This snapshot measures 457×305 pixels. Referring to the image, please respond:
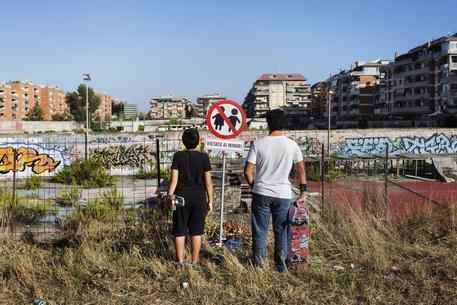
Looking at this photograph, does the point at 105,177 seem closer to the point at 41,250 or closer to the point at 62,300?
the point at 41,250

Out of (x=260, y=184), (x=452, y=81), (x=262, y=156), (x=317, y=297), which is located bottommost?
(x=317, y=297)

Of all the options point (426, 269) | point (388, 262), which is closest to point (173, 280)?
point (388, 262)

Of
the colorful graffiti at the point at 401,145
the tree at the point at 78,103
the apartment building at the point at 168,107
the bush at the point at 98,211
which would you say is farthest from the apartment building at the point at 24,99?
the bush at the point at 98,211

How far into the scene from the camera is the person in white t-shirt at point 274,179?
4.41 m

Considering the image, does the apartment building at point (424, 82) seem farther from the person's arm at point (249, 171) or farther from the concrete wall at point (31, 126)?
the person's arm at point (249, 171)

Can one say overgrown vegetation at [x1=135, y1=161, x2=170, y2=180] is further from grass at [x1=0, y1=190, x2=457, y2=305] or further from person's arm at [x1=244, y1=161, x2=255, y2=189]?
person's arm at [x1=244, y1=161, x2=255, y2=189]

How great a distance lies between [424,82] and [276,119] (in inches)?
3204

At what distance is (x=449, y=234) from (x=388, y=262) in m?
1.60

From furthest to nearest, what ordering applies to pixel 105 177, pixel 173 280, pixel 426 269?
pixel 105 177
pixel 426 269
pixel 173 280

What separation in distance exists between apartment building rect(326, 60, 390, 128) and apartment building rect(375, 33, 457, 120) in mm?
7568

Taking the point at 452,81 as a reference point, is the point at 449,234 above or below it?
below

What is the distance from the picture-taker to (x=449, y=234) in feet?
19.2

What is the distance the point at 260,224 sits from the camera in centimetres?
451

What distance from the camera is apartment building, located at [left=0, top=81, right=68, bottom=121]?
122 m
